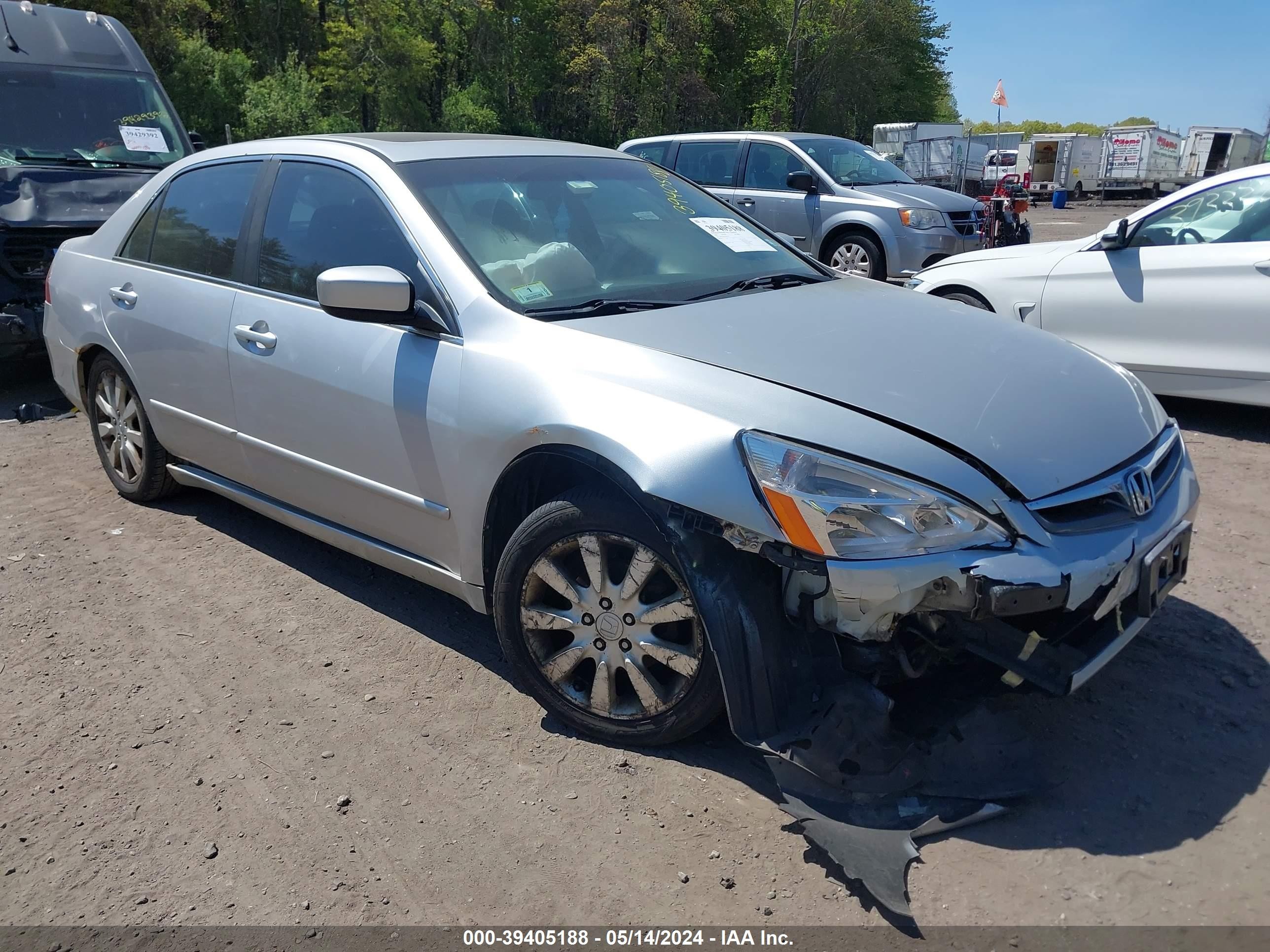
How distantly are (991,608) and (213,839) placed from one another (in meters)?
2.07

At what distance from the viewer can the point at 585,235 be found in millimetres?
3508

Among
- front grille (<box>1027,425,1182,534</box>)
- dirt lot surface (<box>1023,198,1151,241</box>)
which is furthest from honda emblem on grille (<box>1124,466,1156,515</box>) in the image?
dirt lot surface (<box>1023,198,1151,241</box>)

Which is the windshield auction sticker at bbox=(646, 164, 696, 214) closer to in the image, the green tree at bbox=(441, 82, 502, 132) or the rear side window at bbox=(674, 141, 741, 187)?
the rear side window at bbox=(674, 141, 741, 187)

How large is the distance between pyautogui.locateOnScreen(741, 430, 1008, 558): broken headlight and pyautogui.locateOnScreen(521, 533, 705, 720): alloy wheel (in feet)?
1.34

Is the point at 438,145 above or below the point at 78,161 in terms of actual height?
above

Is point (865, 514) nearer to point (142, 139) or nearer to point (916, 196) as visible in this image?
point (142, 139)

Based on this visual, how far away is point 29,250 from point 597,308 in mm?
5887

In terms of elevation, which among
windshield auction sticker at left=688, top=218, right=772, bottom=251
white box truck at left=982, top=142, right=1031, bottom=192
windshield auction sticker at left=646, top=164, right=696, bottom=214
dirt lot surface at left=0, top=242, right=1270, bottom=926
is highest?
windshield auction sticker at left=646, top=164, right=696, bottom=214

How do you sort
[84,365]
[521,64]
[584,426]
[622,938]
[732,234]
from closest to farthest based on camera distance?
[622,938] < [584,426] < [732,234] < [84,365] < [521,64]

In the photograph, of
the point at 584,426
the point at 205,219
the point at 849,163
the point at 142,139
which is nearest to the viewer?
the point at 584,426

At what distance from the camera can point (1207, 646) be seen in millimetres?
3375

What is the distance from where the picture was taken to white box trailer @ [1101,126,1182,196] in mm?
33406

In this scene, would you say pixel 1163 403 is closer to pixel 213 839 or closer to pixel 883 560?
pixel 883 560

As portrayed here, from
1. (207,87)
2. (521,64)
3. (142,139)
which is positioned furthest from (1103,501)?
(521,64)
